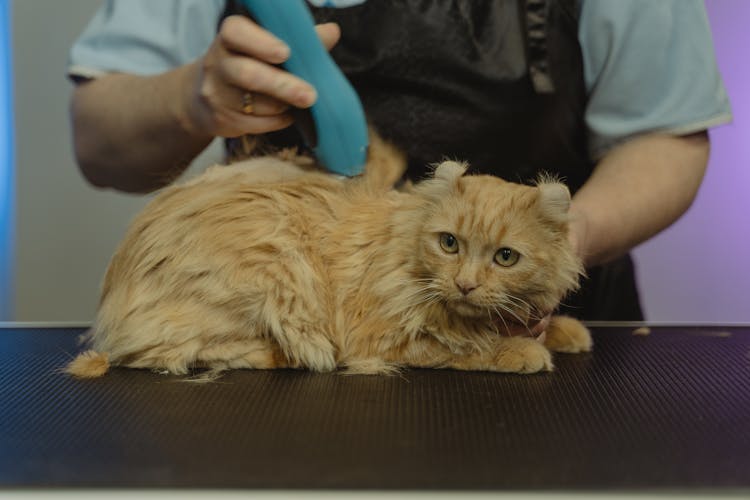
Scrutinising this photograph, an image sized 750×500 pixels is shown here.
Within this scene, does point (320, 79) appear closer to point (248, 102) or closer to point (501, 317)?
point (248, 102)

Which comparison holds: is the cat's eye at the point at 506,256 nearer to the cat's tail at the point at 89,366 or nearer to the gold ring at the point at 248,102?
the gold ring at the point at 248,102

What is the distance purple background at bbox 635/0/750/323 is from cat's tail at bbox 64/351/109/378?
1.86m

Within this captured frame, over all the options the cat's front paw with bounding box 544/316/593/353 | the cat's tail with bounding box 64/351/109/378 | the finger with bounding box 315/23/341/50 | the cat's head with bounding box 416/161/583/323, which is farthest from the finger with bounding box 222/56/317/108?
the cat's front paw with bounding box 544/316/593/353

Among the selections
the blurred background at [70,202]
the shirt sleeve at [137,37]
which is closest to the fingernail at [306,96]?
the shirt sleeve at [137,37]

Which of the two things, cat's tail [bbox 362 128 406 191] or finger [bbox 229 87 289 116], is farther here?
cat's tail [bbox 362 128 406 191]

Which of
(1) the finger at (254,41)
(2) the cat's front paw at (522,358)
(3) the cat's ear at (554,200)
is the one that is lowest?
(2) the cat's front paw at (522,358)

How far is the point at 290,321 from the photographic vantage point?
3.53ft

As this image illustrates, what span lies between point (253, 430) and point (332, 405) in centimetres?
12

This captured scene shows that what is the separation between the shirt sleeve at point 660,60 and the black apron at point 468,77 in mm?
64

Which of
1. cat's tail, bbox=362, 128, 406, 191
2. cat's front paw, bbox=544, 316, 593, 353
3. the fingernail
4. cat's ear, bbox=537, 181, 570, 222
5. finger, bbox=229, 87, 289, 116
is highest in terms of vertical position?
the fingernail

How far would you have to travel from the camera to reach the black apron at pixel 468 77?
1.44 m

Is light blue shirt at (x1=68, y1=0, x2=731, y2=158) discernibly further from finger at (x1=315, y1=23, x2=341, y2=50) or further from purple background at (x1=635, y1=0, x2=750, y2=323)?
purple background at (x1=635, y1=0, x2=750, y2=323)

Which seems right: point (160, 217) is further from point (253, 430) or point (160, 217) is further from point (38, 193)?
point (38, 193)

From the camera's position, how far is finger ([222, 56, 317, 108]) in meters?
1.03
